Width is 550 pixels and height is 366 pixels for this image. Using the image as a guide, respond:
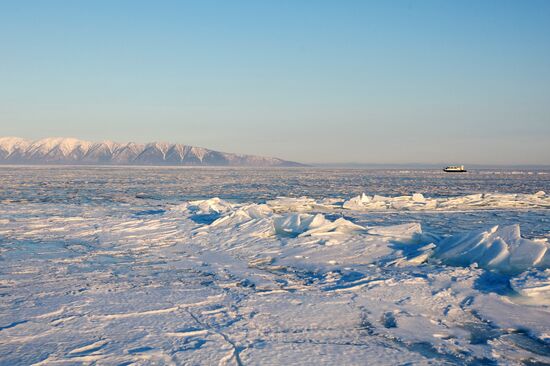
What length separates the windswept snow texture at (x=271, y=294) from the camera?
3.21 meters

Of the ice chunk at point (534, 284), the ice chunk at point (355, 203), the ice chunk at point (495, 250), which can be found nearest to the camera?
the ice chunk at point (534, 284)

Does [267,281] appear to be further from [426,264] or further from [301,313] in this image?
[426,264]

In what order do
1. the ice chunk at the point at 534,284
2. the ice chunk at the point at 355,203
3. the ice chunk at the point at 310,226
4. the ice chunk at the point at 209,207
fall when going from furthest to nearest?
1. the ice chunk at the point at 355,203
2. the ice chunk at the point at 209,207
3. the ice chunk at the point at 310,226
4. the ice chunk at the point at 534,284

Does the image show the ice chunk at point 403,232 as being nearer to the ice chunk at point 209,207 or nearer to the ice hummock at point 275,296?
the ice hummock at point 275,296

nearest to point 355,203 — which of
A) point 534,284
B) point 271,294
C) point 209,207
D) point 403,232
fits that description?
point 209,207

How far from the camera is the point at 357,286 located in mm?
4891

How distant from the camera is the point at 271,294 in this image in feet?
15.1

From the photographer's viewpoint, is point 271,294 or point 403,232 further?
point 403,232

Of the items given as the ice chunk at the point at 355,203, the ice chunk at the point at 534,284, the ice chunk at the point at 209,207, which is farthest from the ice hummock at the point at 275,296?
the ice chunk at the point at 355,203

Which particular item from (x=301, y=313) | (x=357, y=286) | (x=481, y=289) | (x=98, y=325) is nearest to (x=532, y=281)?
(x=481, y=289)

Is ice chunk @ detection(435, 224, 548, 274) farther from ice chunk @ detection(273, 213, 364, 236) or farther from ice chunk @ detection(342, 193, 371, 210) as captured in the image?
ice chunk @ detection(342, 193, 371, 210)

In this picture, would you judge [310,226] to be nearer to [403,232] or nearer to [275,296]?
[403,232]

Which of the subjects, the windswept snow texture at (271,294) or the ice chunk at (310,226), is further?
the ice chunk at (310,226)

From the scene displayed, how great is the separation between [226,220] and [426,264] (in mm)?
4289
